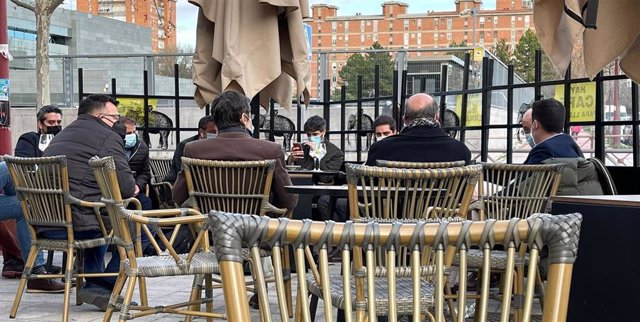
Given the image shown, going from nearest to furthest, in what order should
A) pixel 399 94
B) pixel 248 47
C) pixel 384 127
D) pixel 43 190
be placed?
pixel 43 190 → pixel 248 47 → pixel 384 127 → pixel 399 94

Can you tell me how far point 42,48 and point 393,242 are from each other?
646 inches

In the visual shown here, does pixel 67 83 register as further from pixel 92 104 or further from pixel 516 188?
pixel 516 188

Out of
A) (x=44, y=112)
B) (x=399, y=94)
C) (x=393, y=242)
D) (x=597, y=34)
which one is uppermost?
(x=597, y=34)

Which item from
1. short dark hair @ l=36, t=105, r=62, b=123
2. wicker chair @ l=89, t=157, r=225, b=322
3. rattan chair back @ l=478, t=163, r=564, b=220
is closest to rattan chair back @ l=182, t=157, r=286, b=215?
wicker chair @ l=89, t=157, r=225, b=322

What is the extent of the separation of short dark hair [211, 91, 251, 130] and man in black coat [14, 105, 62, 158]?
7.86 feet

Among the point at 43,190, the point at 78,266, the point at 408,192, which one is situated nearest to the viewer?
the point at 408,192

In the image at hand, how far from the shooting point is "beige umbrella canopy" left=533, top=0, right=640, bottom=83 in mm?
4234

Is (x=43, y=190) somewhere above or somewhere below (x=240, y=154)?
below

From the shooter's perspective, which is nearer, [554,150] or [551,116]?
[554,150]

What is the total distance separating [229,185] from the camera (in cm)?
444

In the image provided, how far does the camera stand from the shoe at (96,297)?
5461mm

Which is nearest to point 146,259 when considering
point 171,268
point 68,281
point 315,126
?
point 171,268

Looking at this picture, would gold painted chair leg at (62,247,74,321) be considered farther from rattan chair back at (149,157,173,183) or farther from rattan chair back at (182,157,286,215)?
rattan chair back at (149,157,173,183)

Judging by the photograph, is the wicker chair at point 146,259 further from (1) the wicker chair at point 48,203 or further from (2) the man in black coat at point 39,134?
(2) the man in black coat at point 39,134
